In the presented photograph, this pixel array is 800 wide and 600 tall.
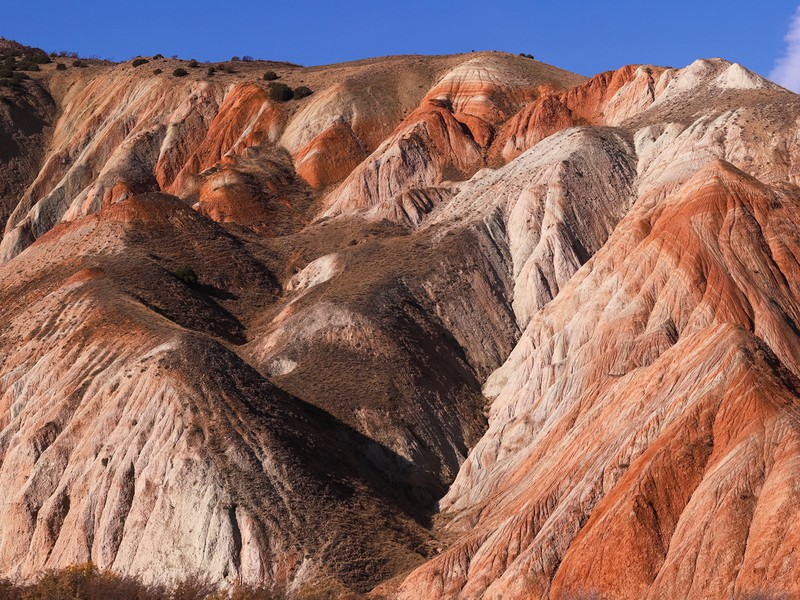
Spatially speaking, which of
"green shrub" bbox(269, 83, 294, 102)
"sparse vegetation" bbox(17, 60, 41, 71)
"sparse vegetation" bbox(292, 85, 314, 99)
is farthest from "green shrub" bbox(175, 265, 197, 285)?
"sparse vegetation" bbox(17, 60, 41, 71)

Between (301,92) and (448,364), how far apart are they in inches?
1829

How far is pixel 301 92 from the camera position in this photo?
107938 mm

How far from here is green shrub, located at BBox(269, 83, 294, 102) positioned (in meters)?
108

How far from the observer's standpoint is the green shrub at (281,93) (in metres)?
108

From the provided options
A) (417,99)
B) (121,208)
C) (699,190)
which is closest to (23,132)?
(417,99)

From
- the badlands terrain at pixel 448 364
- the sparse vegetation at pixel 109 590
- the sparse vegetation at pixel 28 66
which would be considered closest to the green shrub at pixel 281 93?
the badlands terrain at pixel 448 364

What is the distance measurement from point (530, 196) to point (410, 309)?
11317 millimetres

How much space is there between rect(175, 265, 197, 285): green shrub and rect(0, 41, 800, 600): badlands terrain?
2.76ft

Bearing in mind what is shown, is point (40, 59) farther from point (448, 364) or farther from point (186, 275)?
point (448, 364)

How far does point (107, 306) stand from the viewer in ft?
223

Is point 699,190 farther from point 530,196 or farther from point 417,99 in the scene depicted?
point 417,99

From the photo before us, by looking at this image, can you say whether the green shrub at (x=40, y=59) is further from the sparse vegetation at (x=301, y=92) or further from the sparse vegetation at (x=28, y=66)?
the sparse vegetation at (x=301, y=92)

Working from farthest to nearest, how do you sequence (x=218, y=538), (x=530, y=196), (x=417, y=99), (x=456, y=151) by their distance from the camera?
(x=417, y=99)
(x=456, y=151)
(x=530, y=196)
(x=218, y=538)

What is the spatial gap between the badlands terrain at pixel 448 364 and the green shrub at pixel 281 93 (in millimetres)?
12490
